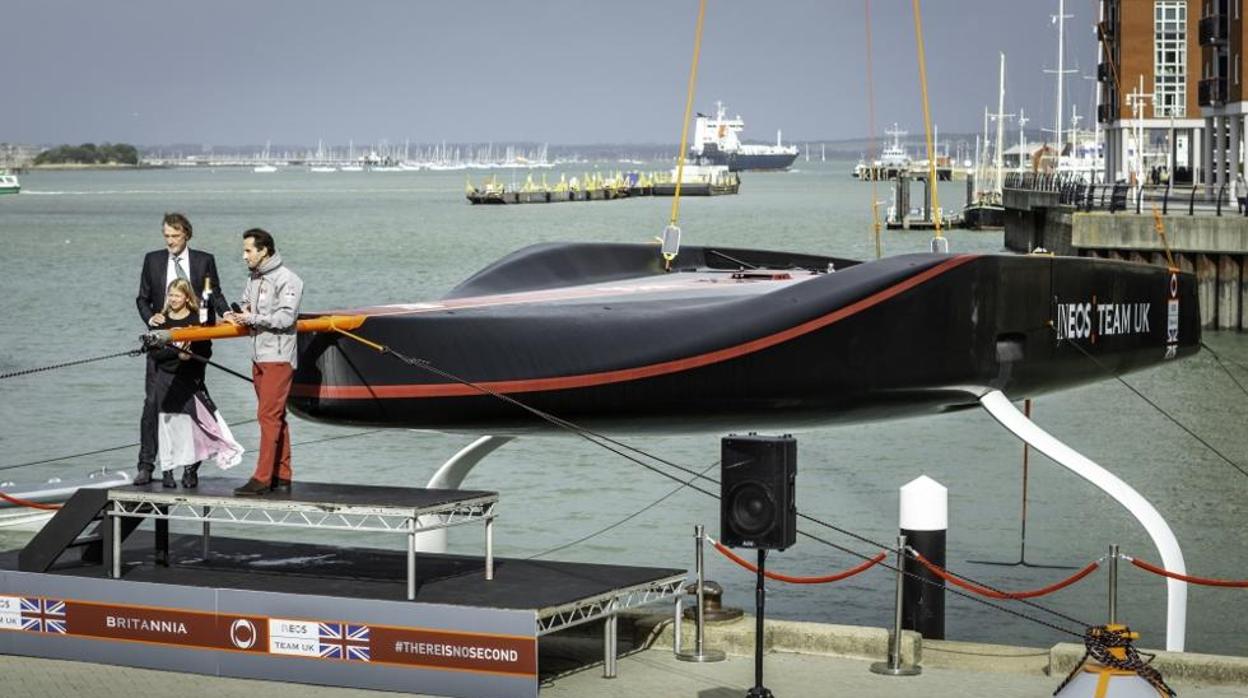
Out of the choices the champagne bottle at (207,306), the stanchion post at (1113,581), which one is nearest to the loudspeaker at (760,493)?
the stanchion post at (1113,581)

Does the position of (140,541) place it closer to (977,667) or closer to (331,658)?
(331,658)

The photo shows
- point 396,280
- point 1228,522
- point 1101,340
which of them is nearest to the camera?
point 1101,340

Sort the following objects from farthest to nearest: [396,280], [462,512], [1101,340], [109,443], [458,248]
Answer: [458,248] < [396,280] < [109,443] < [1101,340] < [462,512]

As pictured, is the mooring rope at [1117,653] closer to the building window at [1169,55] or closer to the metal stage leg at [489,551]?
the metal stage leg at [489,551]

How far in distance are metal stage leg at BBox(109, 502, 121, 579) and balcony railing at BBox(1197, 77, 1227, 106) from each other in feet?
195

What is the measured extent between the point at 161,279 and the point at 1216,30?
196ft

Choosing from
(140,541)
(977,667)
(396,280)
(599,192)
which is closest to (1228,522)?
(977,667)

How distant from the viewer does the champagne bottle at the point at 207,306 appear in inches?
454

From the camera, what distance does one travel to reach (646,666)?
10969mm

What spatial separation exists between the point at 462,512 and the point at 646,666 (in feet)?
4.93

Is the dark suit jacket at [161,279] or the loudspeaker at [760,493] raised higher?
the dark suit jacket at [161,279]

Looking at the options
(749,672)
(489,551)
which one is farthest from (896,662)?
(489,551)

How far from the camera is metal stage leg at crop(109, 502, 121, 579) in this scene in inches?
425

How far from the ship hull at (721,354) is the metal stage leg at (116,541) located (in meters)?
1.20
